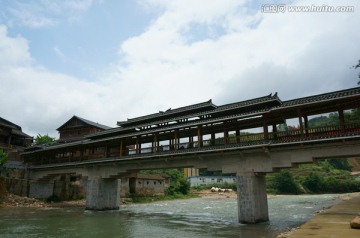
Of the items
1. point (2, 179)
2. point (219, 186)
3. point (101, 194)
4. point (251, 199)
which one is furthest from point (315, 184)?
point (2, 179)

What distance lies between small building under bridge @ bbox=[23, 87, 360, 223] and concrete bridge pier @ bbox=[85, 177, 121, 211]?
0.34 feet

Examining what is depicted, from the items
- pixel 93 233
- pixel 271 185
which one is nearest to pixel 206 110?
pixel 93 233

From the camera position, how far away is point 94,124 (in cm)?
5041

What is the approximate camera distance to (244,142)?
65.9 feet

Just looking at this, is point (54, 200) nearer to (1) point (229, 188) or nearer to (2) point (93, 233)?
(2) point (93, 233)

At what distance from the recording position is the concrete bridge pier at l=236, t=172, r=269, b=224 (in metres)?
19.1

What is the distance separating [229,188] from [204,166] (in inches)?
2235

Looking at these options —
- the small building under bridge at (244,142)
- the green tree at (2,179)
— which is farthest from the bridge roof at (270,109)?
the green tree at (2,179)

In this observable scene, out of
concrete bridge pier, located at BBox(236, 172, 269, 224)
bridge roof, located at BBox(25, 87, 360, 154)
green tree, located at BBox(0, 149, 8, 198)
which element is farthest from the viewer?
green tree, located at BBox(0, 149, 8, 198)

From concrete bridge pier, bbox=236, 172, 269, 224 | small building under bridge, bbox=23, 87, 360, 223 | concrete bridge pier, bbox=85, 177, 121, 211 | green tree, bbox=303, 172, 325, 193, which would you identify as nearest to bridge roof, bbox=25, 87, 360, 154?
small building under bridge, bbox=23, 87, 360, 223

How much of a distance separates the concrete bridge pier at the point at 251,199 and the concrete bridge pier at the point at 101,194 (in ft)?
55.8

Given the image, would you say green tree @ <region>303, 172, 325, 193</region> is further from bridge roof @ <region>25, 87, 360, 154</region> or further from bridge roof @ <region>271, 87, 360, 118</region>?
bridge roof @ <region>271, 87, 360, 118</region>

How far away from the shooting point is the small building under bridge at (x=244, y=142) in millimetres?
17484

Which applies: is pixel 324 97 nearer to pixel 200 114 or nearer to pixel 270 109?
pixel 270 109
